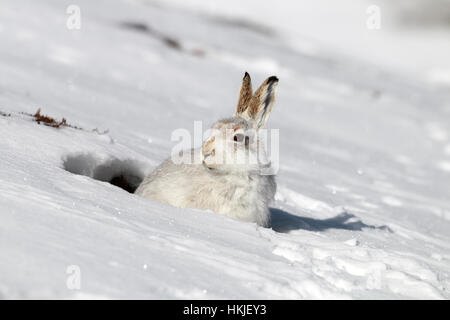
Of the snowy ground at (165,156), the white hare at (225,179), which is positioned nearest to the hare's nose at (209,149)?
the white hare at (225,179)

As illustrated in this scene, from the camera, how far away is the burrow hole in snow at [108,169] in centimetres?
603

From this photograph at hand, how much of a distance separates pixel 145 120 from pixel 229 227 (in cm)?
649

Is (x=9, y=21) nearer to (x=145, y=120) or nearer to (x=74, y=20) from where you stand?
(x=74, y=20)

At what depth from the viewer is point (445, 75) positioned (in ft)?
120

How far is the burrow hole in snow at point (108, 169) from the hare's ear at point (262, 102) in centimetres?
170

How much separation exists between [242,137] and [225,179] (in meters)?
0.40

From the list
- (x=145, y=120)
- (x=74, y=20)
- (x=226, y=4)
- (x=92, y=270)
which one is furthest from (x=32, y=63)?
(x=226, y=4)

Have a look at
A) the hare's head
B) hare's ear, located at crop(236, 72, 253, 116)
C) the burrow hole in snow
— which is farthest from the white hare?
the burrow hole in snow

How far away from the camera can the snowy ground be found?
3.43 m

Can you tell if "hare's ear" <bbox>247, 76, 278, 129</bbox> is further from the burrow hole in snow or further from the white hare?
the burrow hole in snow

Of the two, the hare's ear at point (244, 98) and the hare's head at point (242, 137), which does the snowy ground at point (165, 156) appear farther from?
the hare's ear at point (244, 98)
